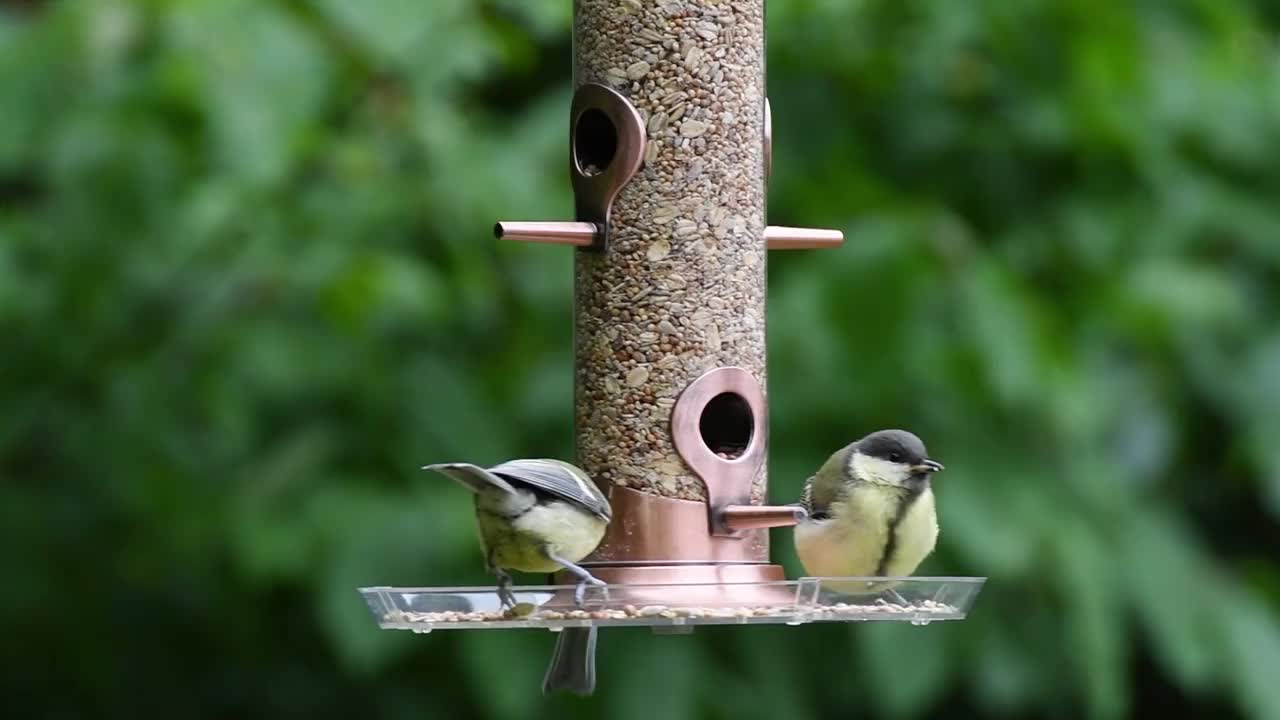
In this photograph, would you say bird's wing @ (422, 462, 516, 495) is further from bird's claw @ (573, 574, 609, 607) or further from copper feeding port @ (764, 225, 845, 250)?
copper feeding port @ (764, 225, 845, 250)

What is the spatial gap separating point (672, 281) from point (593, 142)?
0.43 m

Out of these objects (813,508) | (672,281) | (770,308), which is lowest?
(813,508)

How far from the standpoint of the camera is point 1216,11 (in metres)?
7.17

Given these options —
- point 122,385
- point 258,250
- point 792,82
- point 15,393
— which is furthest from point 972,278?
point 15,393

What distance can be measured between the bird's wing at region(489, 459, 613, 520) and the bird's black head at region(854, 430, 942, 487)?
0.70 metres

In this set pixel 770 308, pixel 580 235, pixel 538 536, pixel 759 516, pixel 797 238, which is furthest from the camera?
pixel 770 308

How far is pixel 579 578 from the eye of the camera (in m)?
4.06

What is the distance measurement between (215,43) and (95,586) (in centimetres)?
314

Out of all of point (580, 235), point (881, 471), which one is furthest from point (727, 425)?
point (580, 235)

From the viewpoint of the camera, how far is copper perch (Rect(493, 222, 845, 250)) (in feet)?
14.6

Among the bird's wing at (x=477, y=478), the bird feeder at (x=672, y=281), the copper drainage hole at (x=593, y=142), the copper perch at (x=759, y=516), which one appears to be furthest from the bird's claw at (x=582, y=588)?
the copper drainage hole at (x=593, y=142)

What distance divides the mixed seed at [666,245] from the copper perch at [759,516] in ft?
0.65

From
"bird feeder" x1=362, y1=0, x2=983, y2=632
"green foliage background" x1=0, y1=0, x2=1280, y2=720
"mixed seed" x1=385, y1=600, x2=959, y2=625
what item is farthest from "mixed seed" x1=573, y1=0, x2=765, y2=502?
"green foliage background" x1=0, y1=0, x2=1280, y2=720

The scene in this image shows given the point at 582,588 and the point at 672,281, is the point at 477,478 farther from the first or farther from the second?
the point at 672,281
